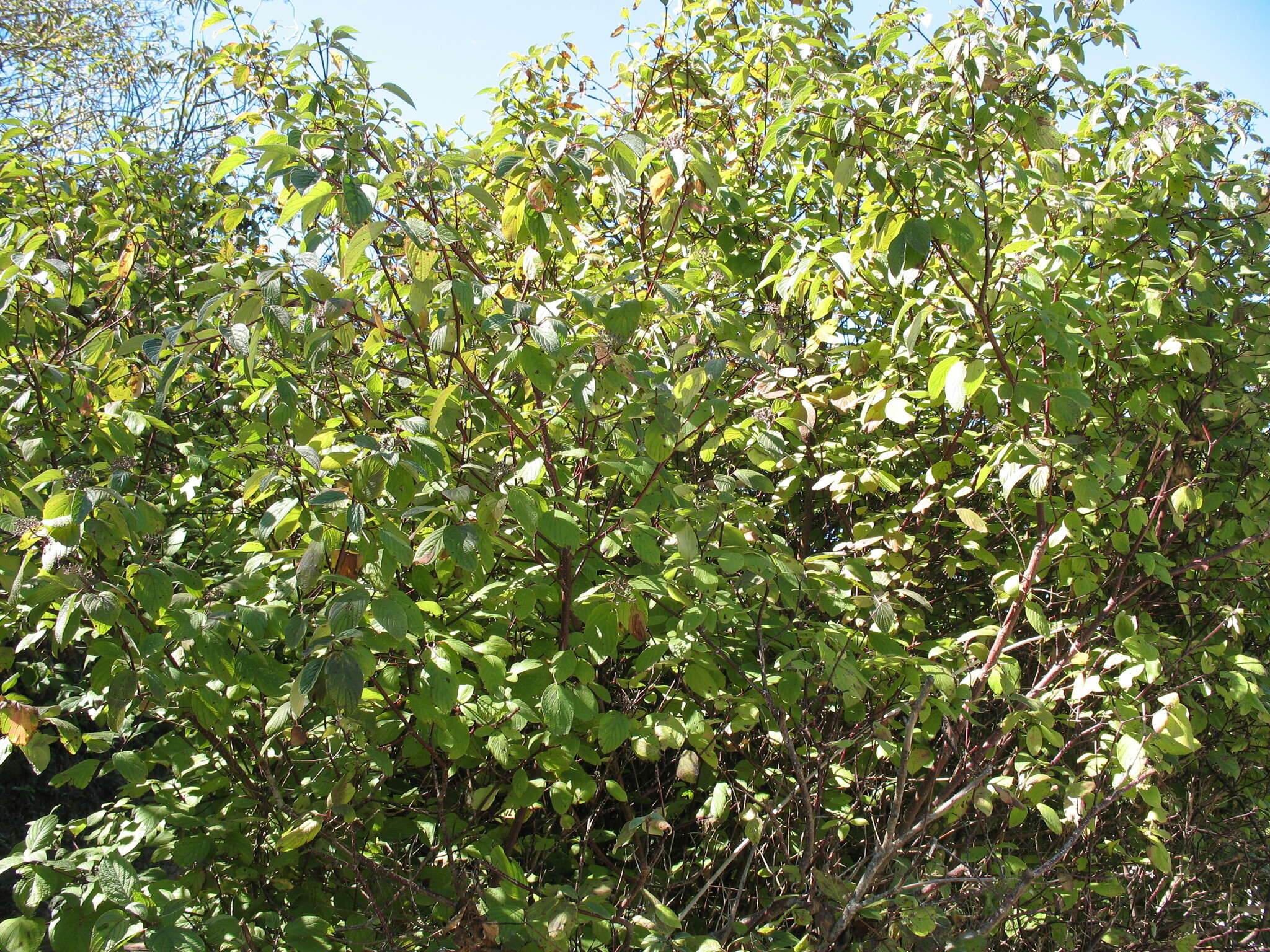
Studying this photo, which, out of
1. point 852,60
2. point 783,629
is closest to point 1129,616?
point 783,629

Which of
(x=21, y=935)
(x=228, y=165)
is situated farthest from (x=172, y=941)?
(x=228, y=165)

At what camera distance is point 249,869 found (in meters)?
2.23

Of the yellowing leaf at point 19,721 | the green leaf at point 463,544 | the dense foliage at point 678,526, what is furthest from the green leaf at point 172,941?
the green leaf at point 463,544

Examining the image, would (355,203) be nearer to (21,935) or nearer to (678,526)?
(678,526)

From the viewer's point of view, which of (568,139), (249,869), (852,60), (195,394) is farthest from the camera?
(195,394)

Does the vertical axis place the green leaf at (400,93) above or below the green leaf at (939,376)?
above

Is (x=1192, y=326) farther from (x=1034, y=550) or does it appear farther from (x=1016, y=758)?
(x=1016, y=758)

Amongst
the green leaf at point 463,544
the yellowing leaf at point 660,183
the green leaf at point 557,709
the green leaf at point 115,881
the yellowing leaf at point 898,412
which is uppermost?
the yellowing leaf at point 660,183

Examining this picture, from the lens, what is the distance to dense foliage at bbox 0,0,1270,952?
1882 millimetres

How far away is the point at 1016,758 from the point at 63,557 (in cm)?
252

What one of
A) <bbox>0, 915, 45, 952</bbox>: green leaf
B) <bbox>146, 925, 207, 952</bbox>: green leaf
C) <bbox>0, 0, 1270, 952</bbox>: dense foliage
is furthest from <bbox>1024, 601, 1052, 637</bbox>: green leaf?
<bbox>0, 915, 45, 952</bbox>: green leaf

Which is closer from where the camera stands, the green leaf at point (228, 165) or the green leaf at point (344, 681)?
the green leaf at point (344, 681)

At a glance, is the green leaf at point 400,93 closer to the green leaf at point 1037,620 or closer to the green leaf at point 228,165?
the green leaf at point 228,165

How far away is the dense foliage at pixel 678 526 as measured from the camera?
1882mm
